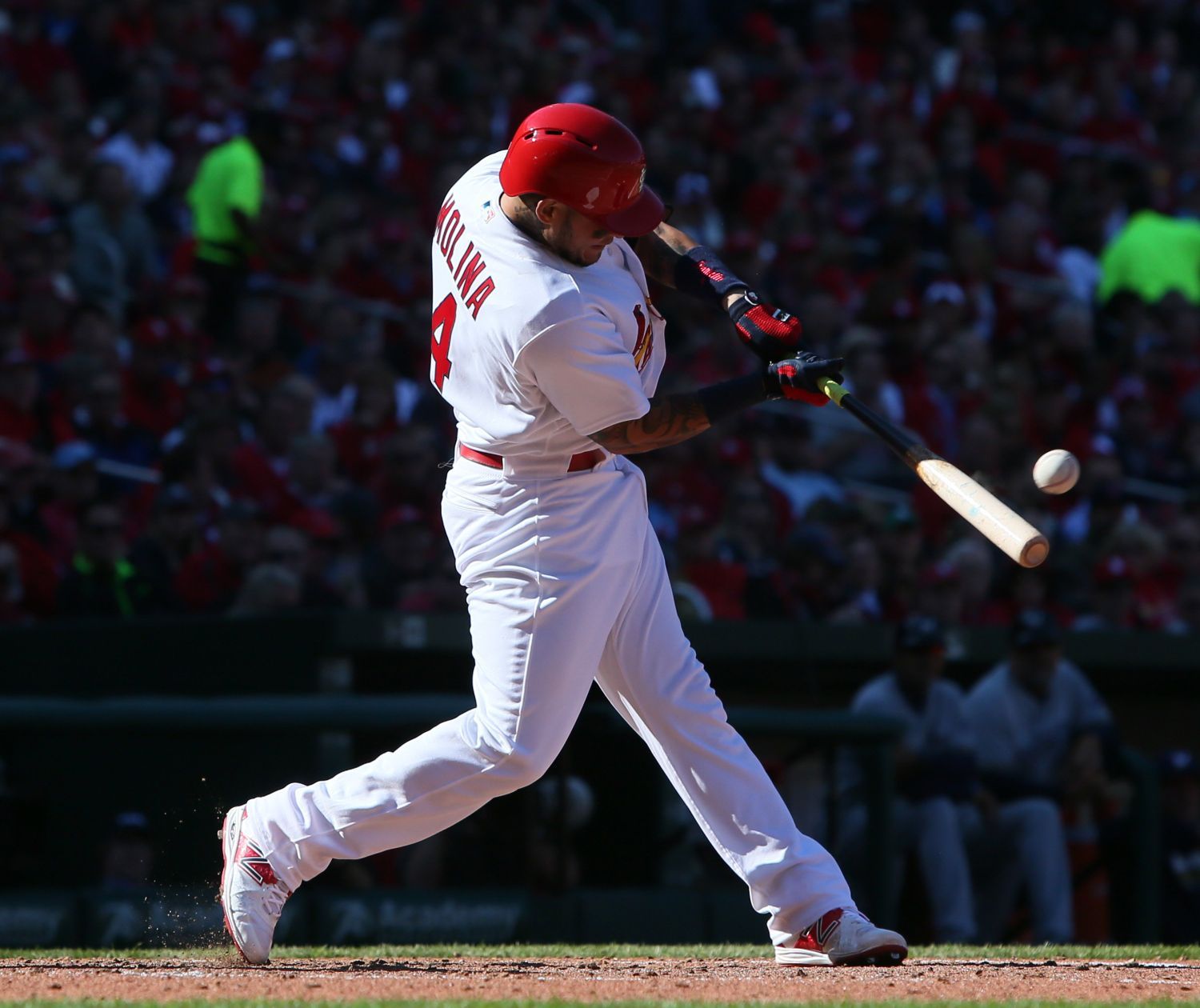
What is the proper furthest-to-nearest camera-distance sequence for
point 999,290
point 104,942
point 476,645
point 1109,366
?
point 999,290 < point 1109,366 < point 104,942 < point 476,645

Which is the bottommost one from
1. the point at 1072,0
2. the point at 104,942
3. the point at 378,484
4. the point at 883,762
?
the point at 104,942

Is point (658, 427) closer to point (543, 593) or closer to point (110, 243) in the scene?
point (543, 593)

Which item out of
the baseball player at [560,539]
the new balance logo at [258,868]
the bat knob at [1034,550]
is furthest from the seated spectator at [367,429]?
the bat knob at [1034,550]

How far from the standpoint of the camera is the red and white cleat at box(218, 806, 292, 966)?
3947mm

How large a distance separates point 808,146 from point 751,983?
998cm

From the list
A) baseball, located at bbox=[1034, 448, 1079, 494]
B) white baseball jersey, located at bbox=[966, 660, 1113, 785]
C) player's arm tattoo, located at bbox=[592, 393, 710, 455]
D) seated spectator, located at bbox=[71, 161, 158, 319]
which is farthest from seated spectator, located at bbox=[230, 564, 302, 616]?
baseball, located at bbox=[1034, 448, 1079, 494]

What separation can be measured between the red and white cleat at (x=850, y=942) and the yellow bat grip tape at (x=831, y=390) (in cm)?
109

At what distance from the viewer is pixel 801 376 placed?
12.3 feet

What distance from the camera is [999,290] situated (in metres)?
12.0

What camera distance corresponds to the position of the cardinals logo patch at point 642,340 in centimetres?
382

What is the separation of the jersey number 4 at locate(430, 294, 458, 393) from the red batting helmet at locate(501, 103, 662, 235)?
263mm

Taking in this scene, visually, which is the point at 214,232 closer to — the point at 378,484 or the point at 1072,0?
the point at 378,484

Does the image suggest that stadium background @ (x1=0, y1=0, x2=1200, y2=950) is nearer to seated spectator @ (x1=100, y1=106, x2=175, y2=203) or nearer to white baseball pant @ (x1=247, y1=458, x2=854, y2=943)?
seated spectator @ (x1=100, y1=106, x2=175, y2=203)

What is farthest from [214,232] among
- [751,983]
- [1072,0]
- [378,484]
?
[1072,0]
